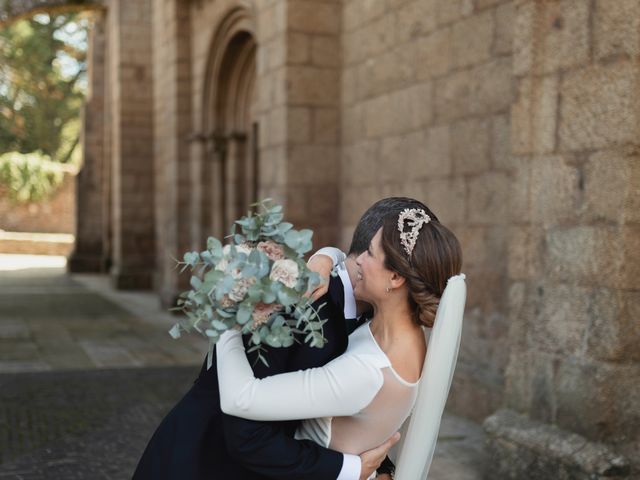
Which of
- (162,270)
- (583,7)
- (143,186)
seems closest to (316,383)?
(583,7)

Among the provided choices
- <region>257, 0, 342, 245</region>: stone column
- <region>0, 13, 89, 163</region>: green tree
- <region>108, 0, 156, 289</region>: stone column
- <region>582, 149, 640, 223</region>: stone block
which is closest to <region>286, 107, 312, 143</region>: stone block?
<region>257, 0, 342, 245</region>: stone column

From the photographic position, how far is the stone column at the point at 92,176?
16.8 meters

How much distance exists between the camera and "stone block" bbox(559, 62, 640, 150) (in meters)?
3.02

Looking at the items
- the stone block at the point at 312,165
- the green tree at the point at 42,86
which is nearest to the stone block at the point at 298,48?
the stone block at the point at 312,165

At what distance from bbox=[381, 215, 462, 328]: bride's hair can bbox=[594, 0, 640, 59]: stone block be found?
1793 mm

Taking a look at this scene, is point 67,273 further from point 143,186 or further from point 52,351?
point 52,351

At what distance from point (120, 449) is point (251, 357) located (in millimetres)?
2811

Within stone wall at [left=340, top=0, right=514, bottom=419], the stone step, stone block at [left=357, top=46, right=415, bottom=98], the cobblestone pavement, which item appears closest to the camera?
the cobblestone pavement

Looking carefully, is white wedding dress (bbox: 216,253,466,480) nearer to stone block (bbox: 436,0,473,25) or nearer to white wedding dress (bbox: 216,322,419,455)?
white wedding dress (bbox: 216,322,419,455)

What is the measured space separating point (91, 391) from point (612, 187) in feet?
12.6

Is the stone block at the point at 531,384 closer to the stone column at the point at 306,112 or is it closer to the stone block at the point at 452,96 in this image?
the stone block at the point at 452,96

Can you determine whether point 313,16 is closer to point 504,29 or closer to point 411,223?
point 504,29

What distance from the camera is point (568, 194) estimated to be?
130 inches

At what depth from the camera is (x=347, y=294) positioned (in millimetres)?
1838
